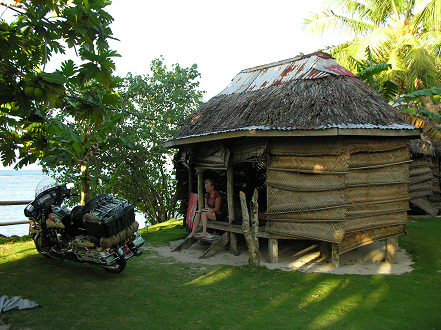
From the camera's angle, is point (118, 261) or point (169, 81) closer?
point (118, 261)

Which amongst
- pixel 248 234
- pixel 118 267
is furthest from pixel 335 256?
pixel 118 267

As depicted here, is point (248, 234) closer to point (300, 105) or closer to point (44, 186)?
point (300, 105)

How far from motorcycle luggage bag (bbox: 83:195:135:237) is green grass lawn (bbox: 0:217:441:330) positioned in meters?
0.91

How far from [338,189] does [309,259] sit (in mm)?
1582

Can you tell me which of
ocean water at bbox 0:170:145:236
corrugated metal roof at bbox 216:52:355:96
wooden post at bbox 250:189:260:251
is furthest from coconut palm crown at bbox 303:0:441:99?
ocean water at bbox 0:170:145:236

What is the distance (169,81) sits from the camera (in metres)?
13.6

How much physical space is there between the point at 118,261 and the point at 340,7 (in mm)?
15465

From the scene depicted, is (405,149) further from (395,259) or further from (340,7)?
(340,7)

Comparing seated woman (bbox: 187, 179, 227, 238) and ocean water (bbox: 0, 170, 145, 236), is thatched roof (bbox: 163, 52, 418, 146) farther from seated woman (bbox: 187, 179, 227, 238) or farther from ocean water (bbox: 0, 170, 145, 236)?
ocean water (bbox: 0, 170, 145, 236)

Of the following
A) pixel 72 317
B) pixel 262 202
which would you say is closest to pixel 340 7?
pixel 262 202

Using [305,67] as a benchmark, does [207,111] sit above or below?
below

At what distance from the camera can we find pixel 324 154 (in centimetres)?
617

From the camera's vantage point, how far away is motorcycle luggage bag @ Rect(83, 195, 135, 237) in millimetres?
5117

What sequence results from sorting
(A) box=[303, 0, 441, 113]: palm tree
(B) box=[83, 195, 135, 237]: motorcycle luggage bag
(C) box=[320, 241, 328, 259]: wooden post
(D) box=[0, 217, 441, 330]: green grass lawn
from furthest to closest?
(A) box=[303, 0, 441, 113]: palm tree → (C) box=[320, 241, 328, 259]: wooden post → (B) box=[83, 195, 135, 237]: motorcycle luggage bag → (D) box=[0, 217, 441, 330]: green grass lawn
